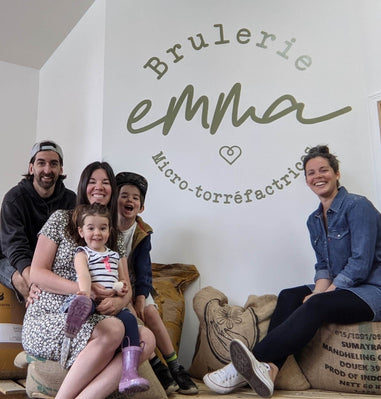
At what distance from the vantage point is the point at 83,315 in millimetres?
1686

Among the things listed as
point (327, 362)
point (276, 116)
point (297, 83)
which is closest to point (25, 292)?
point (327, 362)

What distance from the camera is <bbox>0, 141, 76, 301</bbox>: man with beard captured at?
7.87 feet

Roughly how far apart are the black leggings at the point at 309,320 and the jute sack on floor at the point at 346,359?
0.20ft

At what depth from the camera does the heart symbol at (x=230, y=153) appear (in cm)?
309

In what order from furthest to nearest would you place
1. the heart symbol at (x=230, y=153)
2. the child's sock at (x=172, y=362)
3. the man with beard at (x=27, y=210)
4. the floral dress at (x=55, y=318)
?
the heart symbol at (x=230, y=153), the man with beard at (x=27, y=210), the child's sock at (x=172, y=362), the floral dress at (x=55, y=318)

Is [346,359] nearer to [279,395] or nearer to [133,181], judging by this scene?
[279,395]

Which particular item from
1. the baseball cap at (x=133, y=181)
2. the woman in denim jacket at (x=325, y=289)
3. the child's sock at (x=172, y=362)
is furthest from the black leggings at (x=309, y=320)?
the baseball cap at (x=133, y=181)

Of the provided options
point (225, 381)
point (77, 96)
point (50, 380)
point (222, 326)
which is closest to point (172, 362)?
point (225, 381)

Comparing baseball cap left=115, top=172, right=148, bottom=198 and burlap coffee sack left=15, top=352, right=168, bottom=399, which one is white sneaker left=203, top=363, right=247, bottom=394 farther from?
baseball cap left=115, top=172, right=148, bottom=198

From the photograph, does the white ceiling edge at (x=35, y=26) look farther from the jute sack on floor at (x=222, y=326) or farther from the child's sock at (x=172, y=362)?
the child's sock at (x=172, y=362)

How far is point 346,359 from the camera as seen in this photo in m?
2.22

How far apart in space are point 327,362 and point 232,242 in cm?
98

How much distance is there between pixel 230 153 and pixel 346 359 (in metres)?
1.47

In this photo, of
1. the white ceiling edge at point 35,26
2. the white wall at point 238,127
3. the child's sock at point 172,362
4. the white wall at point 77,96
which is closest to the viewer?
→ the child's sock at point 172,362
